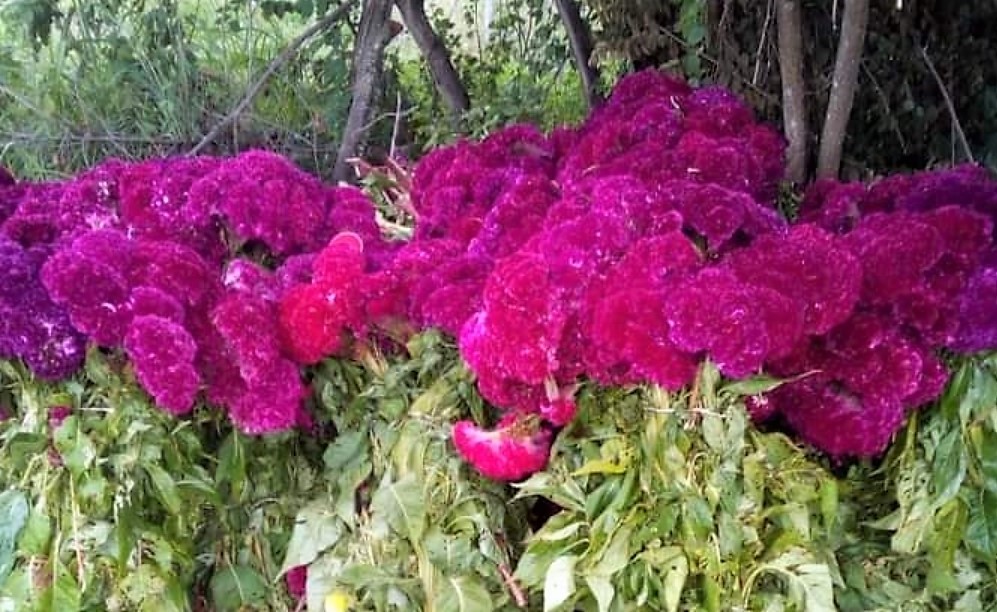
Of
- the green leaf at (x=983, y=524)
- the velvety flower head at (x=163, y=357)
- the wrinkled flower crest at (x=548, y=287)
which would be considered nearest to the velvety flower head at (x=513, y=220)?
the wrinkled flower crest at (x=548, y=287)

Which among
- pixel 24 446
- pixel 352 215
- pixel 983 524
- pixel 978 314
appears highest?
pixel 352 215

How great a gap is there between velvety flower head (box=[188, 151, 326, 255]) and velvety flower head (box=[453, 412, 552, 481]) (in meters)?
0.40

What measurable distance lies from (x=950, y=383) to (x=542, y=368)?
1.58 feet

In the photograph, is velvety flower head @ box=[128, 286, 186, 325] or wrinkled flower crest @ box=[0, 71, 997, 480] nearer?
wrinkled flower crest @ box=[0, 71, 997, 480]

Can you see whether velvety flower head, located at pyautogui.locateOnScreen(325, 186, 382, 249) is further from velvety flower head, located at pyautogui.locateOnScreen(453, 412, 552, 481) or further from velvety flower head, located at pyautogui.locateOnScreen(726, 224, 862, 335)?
velvety flower head, located at pyautogui.locateOnScreen(726, 224, 862, 335)

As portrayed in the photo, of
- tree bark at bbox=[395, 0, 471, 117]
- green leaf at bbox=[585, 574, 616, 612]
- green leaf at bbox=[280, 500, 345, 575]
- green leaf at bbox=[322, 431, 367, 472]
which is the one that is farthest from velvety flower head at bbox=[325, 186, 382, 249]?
tree bark at bbox=[395, 0, 471, 117]

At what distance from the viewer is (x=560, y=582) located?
121 cm

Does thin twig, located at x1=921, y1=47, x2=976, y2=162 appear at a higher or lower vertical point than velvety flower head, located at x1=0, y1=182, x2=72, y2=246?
lower

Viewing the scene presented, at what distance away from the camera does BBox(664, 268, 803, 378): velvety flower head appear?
1088mm

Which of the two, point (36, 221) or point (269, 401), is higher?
point (36, 221)

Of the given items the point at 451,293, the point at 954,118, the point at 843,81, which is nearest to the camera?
the point at 451,293

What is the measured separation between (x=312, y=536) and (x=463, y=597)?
0.24 meters

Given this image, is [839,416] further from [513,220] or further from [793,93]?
[793,93]

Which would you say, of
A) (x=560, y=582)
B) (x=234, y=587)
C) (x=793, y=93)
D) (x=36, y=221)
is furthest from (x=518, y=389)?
(x=793, y=93)
